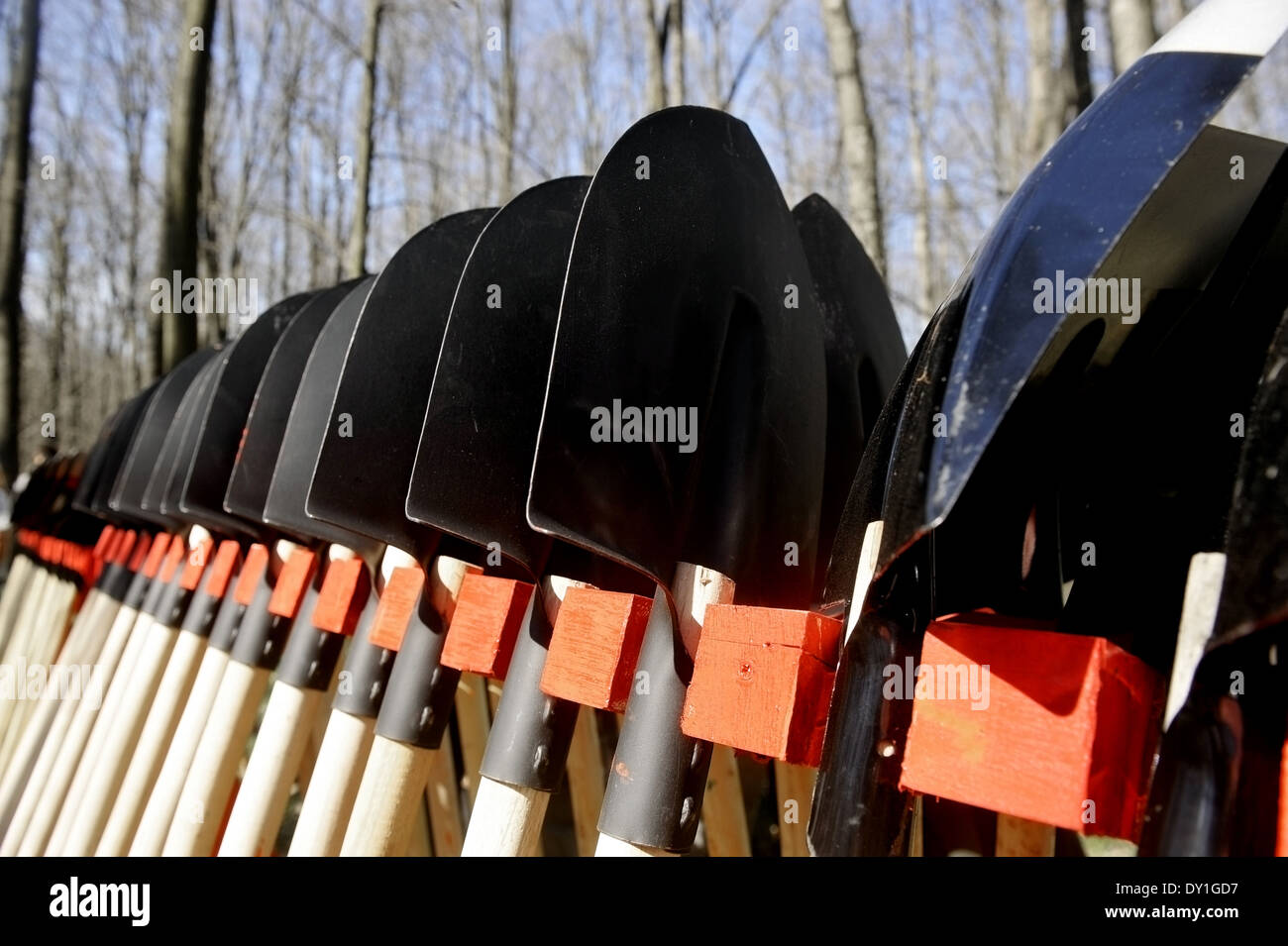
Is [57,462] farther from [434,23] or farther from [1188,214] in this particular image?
[434,23]

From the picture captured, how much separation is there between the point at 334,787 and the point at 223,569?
34.7 inches

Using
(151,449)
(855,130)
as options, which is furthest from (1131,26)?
(151,449)

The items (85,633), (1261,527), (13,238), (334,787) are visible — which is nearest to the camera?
(1261,527)

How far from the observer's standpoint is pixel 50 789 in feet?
6.88

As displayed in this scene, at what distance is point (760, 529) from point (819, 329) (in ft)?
0.99

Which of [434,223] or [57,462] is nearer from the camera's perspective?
[434,223]

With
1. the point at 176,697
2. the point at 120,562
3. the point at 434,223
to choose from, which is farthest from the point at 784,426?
the point at 120,562

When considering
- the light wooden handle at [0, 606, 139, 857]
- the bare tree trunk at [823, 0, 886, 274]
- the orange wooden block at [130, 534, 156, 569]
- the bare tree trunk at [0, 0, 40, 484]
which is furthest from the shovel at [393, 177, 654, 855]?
the bare tree trunk at [0, 0, 40, 484]

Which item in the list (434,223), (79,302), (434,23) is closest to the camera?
(434,223)

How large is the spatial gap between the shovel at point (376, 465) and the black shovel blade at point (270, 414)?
0.42 meters

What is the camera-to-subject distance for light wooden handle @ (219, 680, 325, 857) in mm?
1413

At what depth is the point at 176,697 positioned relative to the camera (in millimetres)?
1917

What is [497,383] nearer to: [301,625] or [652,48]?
[301,625]

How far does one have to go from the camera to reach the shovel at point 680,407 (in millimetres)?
960
